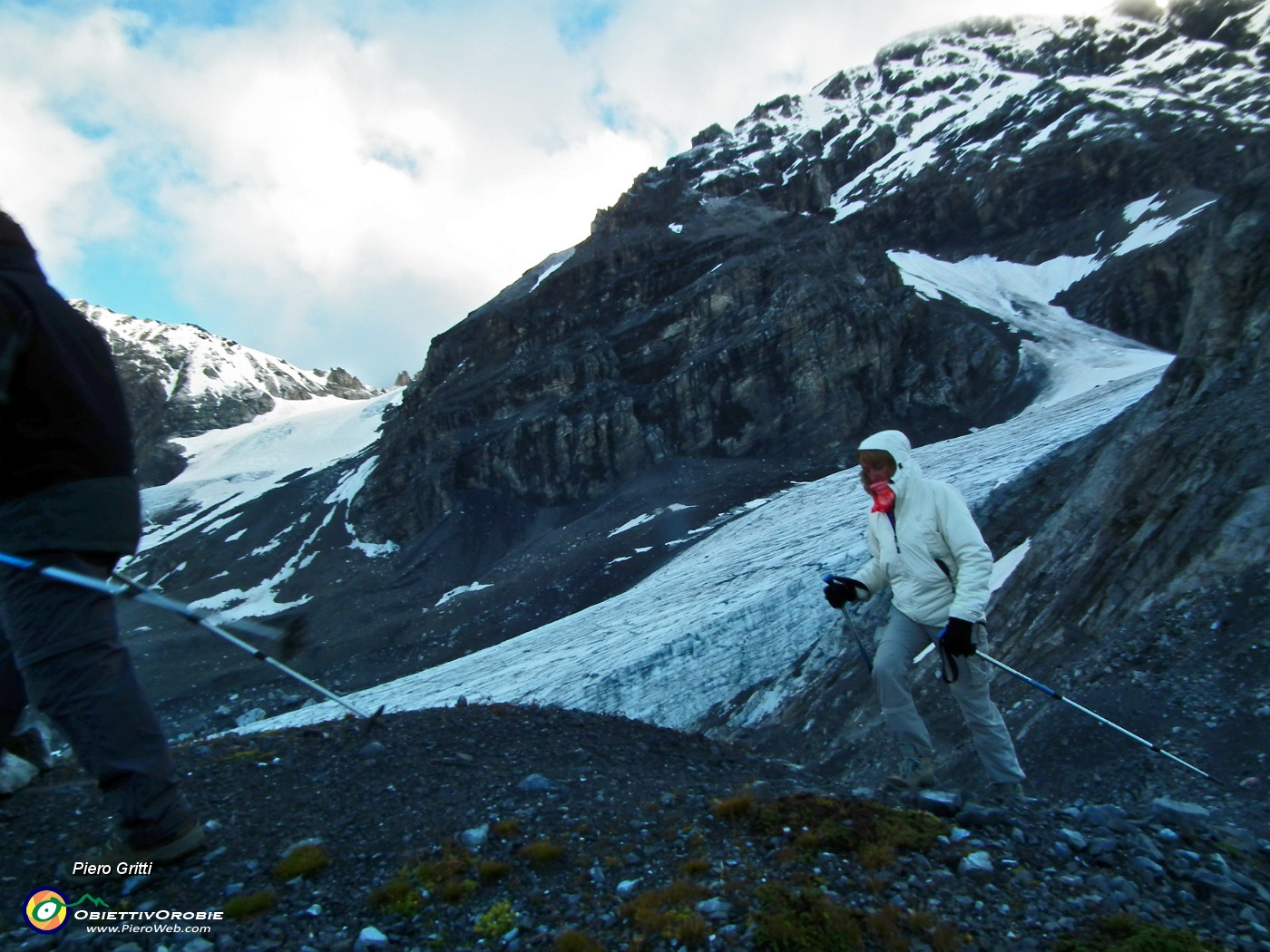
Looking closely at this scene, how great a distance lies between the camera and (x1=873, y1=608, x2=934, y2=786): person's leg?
5660mm

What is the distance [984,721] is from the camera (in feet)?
18.5

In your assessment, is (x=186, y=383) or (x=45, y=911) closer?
(x=45, y=911)

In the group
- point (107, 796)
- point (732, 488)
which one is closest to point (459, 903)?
point (107, 796)

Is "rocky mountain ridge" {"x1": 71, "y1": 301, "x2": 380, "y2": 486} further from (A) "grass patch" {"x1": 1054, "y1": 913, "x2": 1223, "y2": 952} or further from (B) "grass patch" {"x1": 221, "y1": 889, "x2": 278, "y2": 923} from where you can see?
(A) "grass patch" {"x1": 1054, "y1": 913, "x2": 1223, "y2": 952}

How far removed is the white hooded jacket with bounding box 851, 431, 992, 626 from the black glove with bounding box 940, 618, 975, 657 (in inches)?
1.8

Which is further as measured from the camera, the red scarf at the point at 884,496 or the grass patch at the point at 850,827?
the red scarf at the point at 884,496

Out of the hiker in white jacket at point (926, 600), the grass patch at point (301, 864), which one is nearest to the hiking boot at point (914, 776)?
the hiker in white jacket at point (926, 600)

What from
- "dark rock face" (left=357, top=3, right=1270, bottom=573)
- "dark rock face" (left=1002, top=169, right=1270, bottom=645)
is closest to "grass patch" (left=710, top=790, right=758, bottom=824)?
"dark rock face" (left=1002, top=169, right=1270, bottom=645)

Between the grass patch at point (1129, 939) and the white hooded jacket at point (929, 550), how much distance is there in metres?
2.19

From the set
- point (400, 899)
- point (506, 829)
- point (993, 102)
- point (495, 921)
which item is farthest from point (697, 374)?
point (993, 102)

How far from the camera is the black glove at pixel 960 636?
534cm

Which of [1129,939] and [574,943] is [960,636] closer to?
[1129,939]

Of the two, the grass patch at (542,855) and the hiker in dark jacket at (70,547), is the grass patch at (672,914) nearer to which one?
the grass patch at (542,855)

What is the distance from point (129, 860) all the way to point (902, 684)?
4.52m
